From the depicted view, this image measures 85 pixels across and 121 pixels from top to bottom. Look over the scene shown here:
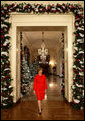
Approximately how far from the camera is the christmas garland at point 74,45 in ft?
14.8

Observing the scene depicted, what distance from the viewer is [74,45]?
468cm

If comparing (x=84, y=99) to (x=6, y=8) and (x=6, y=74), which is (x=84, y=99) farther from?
(x=6, y=8)

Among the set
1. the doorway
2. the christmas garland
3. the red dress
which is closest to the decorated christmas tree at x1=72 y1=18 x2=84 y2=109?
the christmas garland

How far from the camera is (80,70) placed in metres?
4.55

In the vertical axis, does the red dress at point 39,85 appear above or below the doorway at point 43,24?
below

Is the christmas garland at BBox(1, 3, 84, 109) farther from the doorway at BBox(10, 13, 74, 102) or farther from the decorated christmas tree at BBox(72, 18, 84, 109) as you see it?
the doorway at BBox(10, 13, 74, 102)

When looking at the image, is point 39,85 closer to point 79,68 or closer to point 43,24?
point 79,68

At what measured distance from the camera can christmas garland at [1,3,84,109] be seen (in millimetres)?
4520

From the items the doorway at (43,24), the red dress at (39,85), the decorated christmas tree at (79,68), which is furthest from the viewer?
the doorway at (43,24)

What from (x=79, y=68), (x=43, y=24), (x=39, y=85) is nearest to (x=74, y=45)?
(x=79, y=68)

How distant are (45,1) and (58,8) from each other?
0.65m

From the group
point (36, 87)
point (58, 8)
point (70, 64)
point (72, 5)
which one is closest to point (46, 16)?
point (58, 8)

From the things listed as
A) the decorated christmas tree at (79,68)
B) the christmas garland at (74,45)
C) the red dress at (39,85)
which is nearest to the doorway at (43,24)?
the christmas garland at (74,45)

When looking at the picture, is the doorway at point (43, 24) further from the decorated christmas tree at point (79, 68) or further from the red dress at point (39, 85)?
the red dress at point (39, 85)
